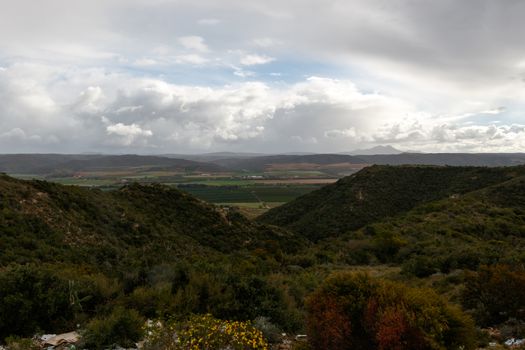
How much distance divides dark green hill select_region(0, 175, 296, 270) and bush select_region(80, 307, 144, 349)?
7570 millimetres

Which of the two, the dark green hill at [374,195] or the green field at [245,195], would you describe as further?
the green field at [245,195]

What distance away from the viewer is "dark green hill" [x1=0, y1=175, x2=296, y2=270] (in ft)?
59.2

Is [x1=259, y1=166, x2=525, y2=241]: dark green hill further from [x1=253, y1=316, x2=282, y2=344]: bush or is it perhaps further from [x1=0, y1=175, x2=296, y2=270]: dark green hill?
[x1=253, y1=316, x2=282, y2=344]: bush

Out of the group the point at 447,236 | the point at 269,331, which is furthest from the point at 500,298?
the point at 447,236

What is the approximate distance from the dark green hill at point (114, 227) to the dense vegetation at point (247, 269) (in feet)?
0.42

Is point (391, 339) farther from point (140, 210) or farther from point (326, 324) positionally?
point (140, 210)

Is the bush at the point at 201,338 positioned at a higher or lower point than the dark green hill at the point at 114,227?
higher

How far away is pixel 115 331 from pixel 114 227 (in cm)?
2324

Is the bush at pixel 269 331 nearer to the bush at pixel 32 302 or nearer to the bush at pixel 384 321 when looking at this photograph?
the bush at pixel 384 321

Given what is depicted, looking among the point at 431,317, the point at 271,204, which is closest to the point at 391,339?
the point at 431,317

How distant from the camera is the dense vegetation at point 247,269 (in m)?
5.43

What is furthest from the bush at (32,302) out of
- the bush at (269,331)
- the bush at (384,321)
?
the bush at (384,321)

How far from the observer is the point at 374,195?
197 feet

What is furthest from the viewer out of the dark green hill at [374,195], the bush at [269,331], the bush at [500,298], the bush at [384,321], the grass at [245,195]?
the grass at [245,195]
